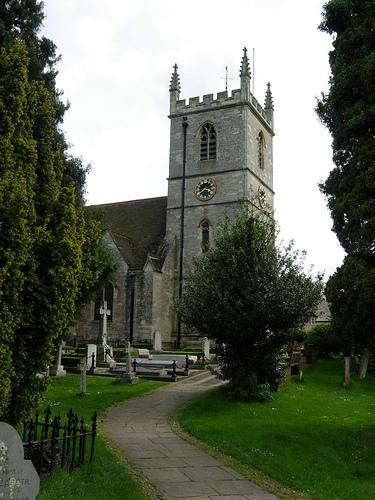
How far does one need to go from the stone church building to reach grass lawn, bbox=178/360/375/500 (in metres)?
17.7

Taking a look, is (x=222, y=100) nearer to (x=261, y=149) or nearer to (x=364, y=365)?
(x=261, y=149)

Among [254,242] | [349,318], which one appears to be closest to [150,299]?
[254,242]

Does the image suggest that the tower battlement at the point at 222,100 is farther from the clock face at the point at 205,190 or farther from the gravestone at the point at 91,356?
the gravestone at the point at 91,356

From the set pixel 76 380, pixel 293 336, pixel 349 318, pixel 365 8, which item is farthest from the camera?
pixel 76 380

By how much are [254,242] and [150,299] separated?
18639 mm

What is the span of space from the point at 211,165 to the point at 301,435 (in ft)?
89.8

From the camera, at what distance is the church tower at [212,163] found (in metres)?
35.3

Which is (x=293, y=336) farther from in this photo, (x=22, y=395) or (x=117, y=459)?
(x=22, y=395)

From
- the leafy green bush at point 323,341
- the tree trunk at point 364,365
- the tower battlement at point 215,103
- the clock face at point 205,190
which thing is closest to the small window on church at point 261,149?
the tower battlement at point 215,103

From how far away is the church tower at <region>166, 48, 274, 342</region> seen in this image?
35.3 meters

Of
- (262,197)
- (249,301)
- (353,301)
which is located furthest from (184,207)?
(353,301)

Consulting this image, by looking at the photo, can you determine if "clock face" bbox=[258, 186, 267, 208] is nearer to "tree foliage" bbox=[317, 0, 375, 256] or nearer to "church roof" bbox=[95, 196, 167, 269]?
"church roof" bbox=[95, 196, 167, 269]

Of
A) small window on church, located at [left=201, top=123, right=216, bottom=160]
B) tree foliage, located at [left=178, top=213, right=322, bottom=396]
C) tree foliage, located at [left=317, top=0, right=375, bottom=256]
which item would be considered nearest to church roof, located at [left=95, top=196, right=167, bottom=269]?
small window on church, located at [left=201, top=123, right=216, bottom=160]

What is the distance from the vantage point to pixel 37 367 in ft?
Answer: 23.3
